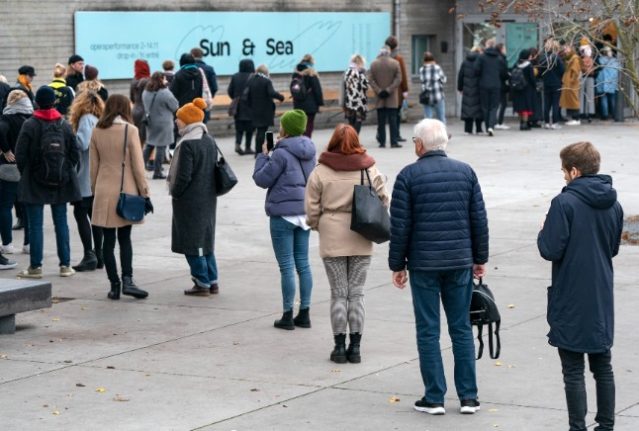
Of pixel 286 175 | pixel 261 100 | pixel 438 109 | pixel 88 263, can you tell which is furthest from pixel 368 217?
pixel 438 109

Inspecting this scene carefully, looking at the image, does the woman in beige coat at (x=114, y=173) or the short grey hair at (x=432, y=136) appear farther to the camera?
the woman in beige coat at (x=114, y=173)

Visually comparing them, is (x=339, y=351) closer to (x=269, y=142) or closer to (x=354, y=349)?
(x=354, y=349)

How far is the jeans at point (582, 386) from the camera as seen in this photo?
265 inches

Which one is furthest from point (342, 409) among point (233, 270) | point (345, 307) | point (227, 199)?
point (227, 199)

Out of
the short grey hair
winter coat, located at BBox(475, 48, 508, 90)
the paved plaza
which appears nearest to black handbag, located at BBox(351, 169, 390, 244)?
the paved plaza

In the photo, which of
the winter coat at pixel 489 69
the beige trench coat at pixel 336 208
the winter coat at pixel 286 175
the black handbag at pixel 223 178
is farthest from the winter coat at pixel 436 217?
the winter coat at pixel 489 69

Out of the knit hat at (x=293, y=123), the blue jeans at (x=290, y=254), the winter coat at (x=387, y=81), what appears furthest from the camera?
the winter coat at (x=387, y=81)

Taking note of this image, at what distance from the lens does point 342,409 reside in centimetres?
775

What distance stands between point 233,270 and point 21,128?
233cm

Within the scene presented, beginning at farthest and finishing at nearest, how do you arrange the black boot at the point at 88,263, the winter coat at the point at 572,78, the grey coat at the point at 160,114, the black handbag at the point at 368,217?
1. the winter coat at the point at 572,78
2. the grey coat at the point at 160,114
3. the black boot at the point at 88,263
4. the black handbag at the point at 368,217

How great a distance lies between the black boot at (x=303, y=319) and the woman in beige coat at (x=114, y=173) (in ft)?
5.98

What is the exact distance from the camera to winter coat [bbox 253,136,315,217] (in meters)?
9.84

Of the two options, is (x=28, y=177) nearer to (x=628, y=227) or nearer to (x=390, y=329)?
(x=390, y=329)

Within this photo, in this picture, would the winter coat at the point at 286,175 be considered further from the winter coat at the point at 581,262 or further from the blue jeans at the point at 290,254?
the winter coat at the point at 581,262
